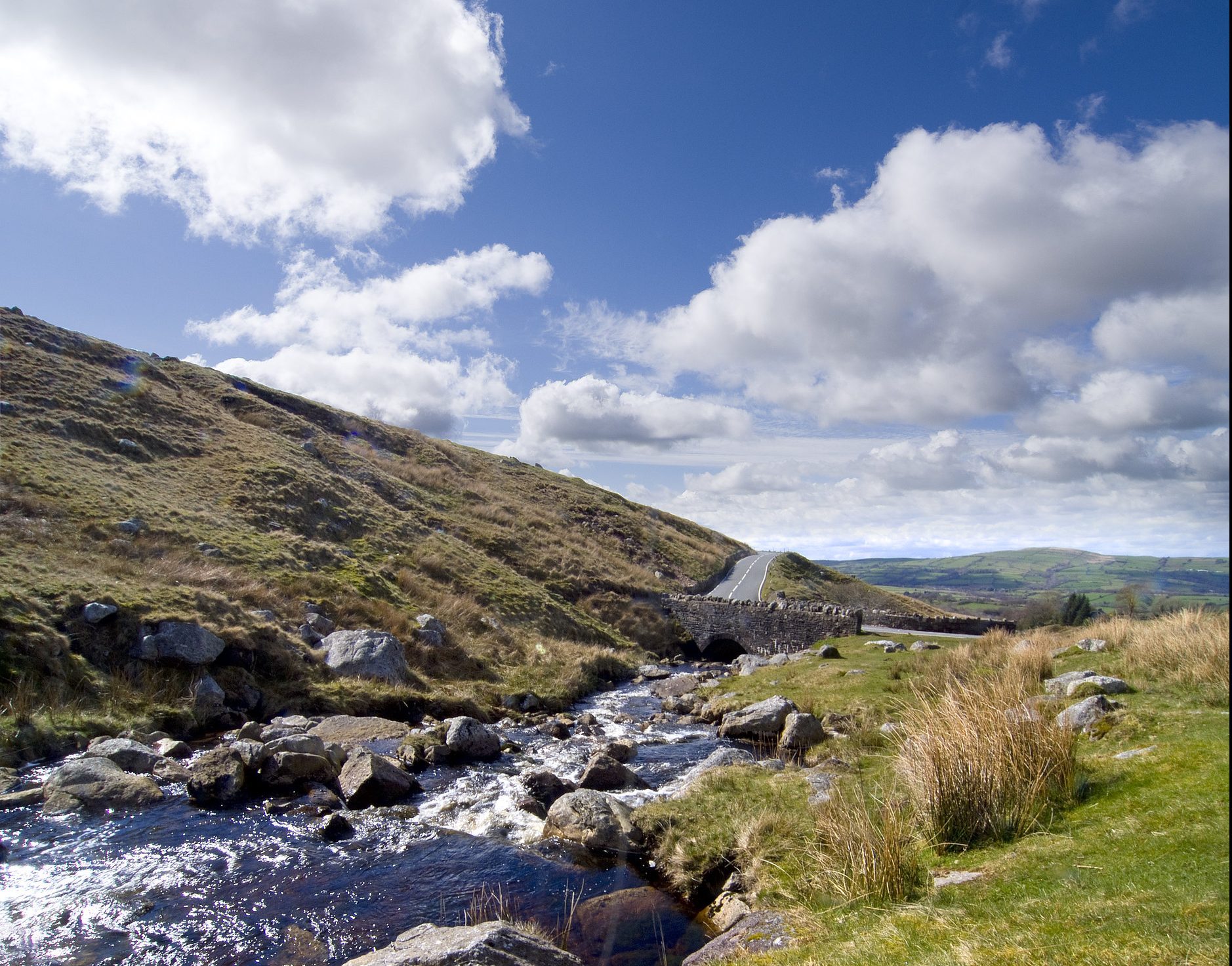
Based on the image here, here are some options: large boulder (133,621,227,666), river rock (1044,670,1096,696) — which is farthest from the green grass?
large boulder (133,621,227,666)

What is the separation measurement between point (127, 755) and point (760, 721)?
17.9 m

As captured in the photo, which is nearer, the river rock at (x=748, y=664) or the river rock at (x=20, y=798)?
the river rock at (x=20, y=798)

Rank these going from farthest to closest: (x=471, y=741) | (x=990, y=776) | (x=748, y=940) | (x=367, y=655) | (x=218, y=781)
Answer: (x=367, y=655) < (x=471, y=741) < (x=218, y=781) < (x=990, y=776) < (x=748, y=940)

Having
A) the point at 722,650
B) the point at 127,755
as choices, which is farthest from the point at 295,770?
the point at 722,650

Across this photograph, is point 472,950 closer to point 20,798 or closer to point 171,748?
point 20,798

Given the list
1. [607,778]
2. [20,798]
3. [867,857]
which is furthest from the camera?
[607,778]

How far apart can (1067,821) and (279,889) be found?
12.5 m

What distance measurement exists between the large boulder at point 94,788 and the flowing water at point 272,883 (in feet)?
1.25

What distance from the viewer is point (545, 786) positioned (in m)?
16.6

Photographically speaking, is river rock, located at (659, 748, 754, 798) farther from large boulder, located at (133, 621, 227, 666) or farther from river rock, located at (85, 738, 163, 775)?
large boulder, located at (133, 621, 227, 666)

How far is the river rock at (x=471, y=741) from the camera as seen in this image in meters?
19.8

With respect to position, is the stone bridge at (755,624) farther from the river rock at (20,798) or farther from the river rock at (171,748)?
the river rock at (20,798)

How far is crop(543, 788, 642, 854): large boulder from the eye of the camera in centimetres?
1351

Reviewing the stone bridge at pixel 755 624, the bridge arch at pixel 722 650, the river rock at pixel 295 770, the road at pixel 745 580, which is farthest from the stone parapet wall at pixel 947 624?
the river rock at pixel 295 770
